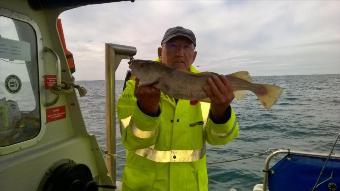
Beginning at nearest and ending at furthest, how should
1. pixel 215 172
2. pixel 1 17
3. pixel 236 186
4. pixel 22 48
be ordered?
pixel 1 17, pixel 22 48, pixel 236 186, pixel 215 172

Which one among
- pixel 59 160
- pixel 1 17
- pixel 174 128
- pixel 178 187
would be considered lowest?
pixel 178 187

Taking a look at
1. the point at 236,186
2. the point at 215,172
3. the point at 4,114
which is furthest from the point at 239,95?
the point at 215,172

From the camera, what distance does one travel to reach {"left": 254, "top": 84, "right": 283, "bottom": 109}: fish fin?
10.9 feet

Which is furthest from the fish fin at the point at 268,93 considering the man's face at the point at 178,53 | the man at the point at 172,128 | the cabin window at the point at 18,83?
the cabin window at the point at 18,83

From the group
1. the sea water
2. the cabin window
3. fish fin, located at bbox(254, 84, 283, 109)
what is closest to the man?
fish fin, located at bbox(254, 84, 283, 109)

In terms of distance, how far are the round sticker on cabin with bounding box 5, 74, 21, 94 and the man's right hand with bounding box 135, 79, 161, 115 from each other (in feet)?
3.64

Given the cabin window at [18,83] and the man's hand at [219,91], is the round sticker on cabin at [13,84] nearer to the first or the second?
the cabin window at [18,83]

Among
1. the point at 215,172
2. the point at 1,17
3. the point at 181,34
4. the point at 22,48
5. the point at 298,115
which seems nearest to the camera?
the point at 1,17

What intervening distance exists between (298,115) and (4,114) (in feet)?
86.2

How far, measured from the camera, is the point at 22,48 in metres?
3.20

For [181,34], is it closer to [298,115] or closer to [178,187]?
[178,187]

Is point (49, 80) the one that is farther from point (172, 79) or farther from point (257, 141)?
point (257, 141)

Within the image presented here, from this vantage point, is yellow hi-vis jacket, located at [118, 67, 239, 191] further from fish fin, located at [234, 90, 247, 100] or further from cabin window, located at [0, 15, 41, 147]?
cabin window, located at [0, 15, 41, 147]

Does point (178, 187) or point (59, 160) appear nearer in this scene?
point (178, 187)
